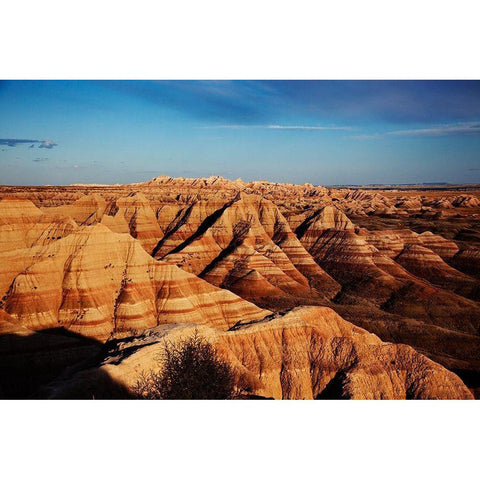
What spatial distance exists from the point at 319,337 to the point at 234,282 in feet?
128

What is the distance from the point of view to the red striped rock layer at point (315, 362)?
2697cm

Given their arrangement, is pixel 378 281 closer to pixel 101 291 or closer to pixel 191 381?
pixel 101 291

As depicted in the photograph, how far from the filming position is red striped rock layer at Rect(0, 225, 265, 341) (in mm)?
36781

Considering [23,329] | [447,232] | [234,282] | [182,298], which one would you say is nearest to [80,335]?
[23,329]

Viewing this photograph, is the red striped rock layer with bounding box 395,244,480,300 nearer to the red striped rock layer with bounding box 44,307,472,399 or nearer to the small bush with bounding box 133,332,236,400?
the red striped rock layer with bounding box 44,307,472,399

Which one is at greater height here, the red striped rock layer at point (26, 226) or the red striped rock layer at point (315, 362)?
the red striped rock layer at point (26, 226)

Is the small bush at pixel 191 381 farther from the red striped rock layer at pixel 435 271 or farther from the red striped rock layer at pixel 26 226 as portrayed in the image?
the red striped rock layer at pixel 435 271

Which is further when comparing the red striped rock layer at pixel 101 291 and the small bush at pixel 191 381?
the red striped rock layer at pixel 101 291

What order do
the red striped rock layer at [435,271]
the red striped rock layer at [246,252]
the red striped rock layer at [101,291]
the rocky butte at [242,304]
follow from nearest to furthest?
the rocky butte at [242,304], the red striped rock layer at [101,291], the red striped rock layer at [435,271], the red striped rock layer at [246,252]

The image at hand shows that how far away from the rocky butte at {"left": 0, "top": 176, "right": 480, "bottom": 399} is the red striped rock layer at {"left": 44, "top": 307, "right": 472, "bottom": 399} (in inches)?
4.3

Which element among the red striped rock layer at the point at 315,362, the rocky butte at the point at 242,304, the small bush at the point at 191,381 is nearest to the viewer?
the small bush at the point at 191,381

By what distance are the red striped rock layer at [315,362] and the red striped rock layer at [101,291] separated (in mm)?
11162

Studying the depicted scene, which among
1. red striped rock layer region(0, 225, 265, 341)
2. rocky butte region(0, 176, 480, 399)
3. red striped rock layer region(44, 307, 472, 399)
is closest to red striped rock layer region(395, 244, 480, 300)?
rocky butte region(0, 176, 480, 399)

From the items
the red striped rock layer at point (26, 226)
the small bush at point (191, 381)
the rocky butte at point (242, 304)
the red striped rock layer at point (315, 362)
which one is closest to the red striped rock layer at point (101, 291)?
the rocky butte at point (242, 304)
